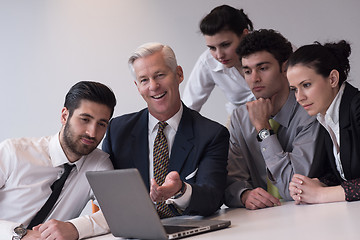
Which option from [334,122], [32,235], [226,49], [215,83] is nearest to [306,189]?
[334,122]

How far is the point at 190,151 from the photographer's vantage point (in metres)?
2.25

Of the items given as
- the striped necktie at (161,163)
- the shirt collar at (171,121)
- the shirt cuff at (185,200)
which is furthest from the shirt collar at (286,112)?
the shirt cuff at (185,200)

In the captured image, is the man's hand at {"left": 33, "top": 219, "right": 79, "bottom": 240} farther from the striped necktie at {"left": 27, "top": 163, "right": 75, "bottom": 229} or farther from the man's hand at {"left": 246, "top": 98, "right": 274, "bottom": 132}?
the man's hand at {"left": 246, "top": 98, "right": 274, "bottom": 132}

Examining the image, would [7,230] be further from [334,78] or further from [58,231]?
[334,78]

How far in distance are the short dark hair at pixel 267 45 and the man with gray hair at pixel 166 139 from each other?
390 millimetres

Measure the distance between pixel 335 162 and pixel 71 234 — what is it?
1.17 metres

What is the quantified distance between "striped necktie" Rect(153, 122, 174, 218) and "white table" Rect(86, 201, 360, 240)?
0.78 ft

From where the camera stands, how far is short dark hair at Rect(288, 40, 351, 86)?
219 cm

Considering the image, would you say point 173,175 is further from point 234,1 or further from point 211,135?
point 234,1

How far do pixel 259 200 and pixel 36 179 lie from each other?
0.96 metres

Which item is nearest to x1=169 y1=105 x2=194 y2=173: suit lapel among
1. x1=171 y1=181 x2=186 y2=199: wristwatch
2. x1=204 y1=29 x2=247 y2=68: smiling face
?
x1=171 y1=181 x2=186 y2=199: wristwatch

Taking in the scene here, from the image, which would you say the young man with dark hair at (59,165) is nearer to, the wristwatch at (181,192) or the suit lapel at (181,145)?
the suit lapel at (181,145)

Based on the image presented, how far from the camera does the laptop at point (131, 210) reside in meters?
1.56

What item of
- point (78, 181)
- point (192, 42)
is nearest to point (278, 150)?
point (78, 181)
